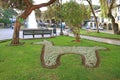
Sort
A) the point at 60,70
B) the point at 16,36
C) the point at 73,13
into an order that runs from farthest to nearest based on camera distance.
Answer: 1. the point at 73,13
2. the point at 16,36
3. the point at 60,70

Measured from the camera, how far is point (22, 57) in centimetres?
1079

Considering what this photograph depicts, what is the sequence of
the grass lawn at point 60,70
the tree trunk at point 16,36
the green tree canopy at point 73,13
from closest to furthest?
the grass lawn at point 60,70 → the tree trunk at point 16,36 → the green tree canopy at point 73,13

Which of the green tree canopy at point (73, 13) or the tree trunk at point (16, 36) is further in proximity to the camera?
the green tree canopy at point (73, 13)

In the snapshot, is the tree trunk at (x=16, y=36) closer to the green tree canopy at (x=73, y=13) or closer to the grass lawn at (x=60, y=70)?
the green tree canopy at (x=73, y=13)

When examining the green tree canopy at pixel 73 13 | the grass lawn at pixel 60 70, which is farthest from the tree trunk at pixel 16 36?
the grass lawn at pixel 60 70

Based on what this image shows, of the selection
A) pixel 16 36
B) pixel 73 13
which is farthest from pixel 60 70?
pixel 73 13

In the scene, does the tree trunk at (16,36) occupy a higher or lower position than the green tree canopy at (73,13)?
lower

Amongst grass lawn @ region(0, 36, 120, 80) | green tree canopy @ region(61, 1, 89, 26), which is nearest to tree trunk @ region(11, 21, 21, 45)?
green tree canopy @ region(61, 1, 89, 26)

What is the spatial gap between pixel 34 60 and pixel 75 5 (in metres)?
10.2

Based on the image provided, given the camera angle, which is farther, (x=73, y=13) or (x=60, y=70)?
(x=73, y=13)

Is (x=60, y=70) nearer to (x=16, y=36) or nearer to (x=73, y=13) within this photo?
(x=16, y=36)

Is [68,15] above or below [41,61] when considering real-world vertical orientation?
above

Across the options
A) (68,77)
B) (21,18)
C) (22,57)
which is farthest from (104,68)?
(21,18)

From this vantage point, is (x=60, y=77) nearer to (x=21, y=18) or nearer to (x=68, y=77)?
(x=68, y=77)
